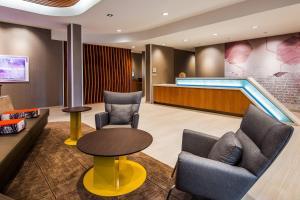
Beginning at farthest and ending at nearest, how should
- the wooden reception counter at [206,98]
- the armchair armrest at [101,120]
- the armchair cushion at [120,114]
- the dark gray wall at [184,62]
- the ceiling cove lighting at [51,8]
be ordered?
the dark gray wall at [184,62], the wooden reception counter at [206,98], the ceiling cove lighting at [51,8], the armchair cushion at [120,114], the armchair armrest at [101,120]

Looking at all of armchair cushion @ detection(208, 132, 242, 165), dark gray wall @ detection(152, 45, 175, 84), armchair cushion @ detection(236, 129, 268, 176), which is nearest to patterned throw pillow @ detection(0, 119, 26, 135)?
armchair cushion @ detection(208, 132, 242, 165)

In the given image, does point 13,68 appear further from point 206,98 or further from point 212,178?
point 212,178

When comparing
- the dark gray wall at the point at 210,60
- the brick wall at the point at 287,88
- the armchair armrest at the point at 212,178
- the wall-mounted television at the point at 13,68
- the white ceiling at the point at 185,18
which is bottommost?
the armchair armrest at the point at 212,178

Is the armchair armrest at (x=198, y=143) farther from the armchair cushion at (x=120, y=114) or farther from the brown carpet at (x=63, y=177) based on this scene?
the armchair cushion at (x=120, y=114)

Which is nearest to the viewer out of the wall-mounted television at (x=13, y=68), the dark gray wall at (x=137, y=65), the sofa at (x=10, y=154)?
the sofa at (x=10, y=154)

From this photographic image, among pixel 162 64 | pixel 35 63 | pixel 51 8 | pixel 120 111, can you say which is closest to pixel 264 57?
pixel 162 64

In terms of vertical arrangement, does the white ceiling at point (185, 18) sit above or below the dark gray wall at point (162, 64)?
above

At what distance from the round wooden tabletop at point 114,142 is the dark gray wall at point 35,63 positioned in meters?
5.24

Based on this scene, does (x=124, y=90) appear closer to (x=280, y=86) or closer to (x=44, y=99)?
(x=44, y=99)

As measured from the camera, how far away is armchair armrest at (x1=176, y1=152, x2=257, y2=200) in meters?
1.39

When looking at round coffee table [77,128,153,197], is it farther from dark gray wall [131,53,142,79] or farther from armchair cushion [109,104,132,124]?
dark gray wall [131,53,142,79]

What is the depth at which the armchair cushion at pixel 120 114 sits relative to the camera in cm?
332

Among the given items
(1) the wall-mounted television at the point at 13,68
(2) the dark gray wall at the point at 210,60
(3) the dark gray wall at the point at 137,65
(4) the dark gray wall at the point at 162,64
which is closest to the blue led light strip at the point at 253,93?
(2) the dark gray wall at the point at 210,60

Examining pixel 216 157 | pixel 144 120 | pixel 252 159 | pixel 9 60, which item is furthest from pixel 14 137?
pixel 9 60
